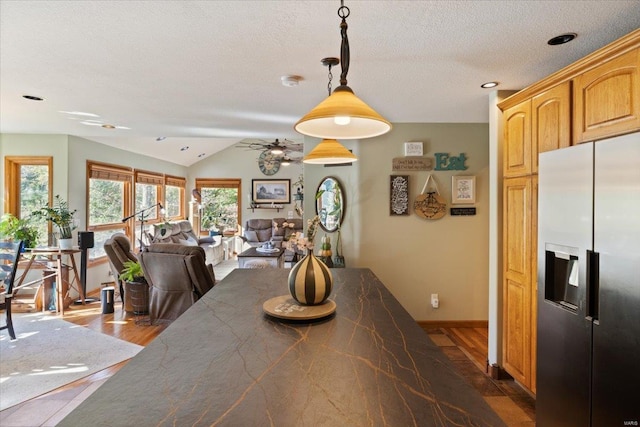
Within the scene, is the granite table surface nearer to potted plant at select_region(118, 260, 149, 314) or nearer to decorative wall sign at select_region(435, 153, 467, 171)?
decorative wall sign at select_region(435, 153, 467, 171)

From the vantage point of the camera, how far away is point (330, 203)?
161 inches

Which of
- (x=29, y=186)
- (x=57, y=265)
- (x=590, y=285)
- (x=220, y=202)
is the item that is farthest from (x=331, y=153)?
(x=220, y=202)

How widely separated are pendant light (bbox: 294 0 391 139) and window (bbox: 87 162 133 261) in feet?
16.8

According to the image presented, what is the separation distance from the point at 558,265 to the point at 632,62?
1.05 metres

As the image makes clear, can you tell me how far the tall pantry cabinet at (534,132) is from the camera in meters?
1.68

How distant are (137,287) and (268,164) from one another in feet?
18.6

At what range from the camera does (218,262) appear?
8203 mm

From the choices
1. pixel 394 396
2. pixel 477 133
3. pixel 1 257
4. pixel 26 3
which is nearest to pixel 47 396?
pixel 1 257

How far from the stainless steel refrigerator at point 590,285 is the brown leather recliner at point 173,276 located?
111 inches

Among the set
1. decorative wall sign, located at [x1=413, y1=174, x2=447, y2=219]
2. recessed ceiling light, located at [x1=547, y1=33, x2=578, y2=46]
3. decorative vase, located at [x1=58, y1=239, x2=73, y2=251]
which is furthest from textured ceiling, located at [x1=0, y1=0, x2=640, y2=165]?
decorative vase, located at [x1=58, y1=239, x2=73, y2=251]

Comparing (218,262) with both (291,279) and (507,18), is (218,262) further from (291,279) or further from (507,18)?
(507,18)

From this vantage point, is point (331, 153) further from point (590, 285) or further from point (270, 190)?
point (270, 190)

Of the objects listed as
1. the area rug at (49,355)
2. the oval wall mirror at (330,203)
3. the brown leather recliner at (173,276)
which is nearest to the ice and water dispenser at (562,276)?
the oval wall mirror at (330,203)

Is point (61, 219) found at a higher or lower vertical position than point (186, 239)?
higher
